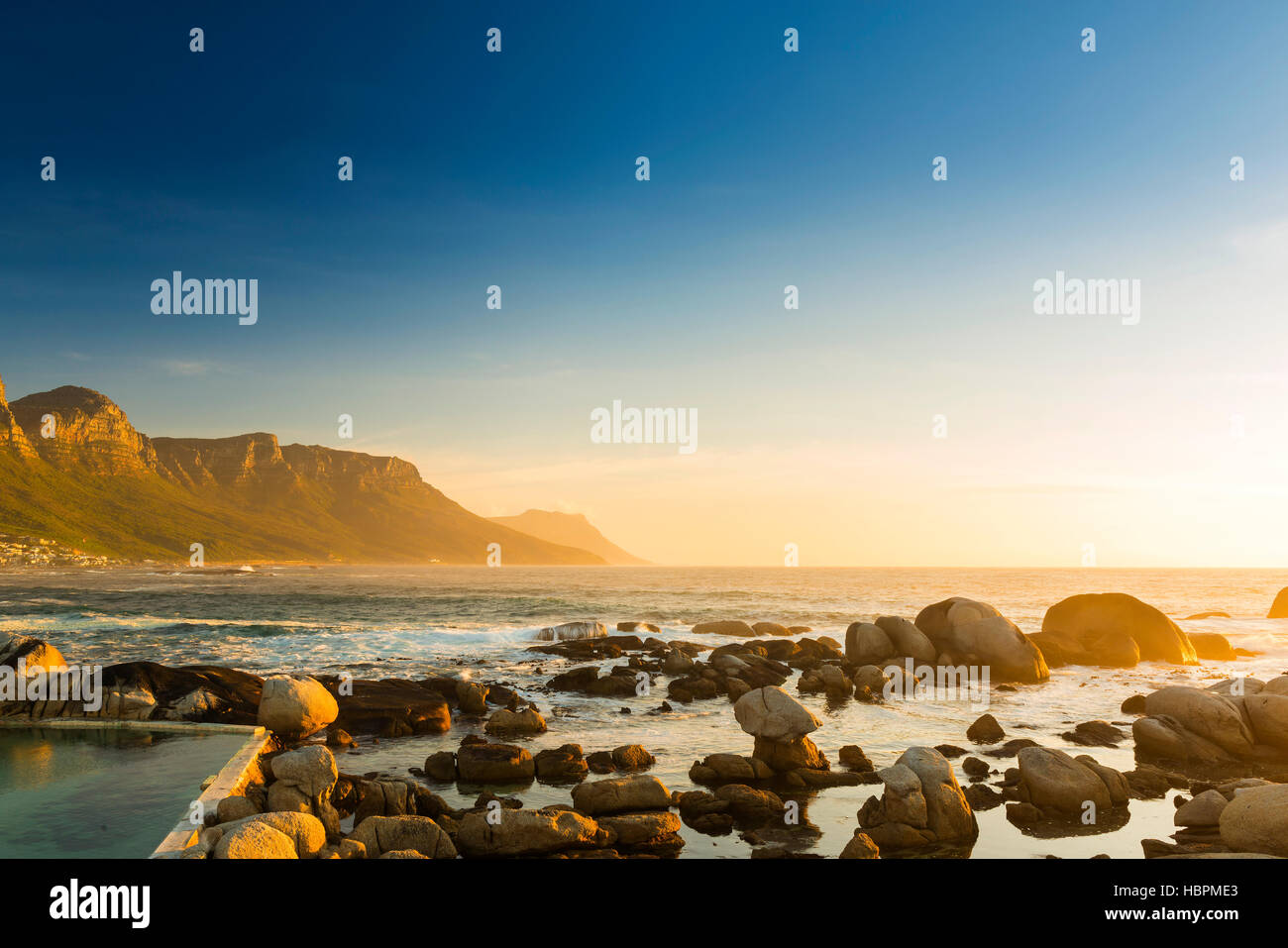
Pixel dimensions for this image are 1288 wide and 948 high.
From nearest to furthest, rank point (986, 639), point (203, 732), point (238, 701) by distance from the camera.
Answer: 1. point (203, 732)
2. point (238, 701)
3. point (986, 639)

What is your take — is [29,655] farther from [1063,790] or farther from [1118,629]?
[1118,629]

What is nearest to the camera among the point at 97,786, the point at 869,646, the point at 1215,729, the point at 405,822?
the point at 405,822

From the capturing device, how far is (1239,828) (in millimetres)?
11477

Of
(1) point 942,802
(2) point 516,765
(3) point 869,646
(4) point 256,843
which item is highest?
(4) point 256,843

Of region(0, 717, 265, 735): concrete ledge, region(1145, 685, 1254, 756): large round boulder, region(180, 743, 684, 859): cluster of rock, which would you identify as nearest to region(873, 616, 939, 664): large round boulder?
region(1145, 685, 1254, 756): large round boulder

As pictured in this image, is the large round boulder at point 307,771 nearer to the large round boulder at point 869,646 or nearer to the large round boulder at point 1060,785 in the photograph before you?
the large round boulder at point 1060,785

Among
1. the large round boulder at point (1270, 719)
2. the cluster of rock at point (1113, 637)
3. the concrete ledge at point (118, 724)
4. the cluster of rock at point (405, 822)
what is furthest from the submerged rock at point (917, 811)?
the cluster of rock at point (1113, 637)

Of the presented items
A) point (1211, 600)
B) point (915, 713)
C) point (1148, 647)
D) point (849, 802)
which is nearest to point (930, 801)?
point (849, 802)

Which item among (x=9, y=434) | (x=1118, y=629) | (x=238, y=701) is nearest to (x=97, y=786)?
(x=238, y=701)

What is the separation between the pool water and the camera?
1157 centimetres

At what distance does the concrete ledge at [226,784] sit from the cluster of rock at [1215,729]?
21171mm

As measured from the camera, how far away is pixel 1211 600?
289ft

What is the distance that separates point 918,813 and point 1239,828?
196 inches
